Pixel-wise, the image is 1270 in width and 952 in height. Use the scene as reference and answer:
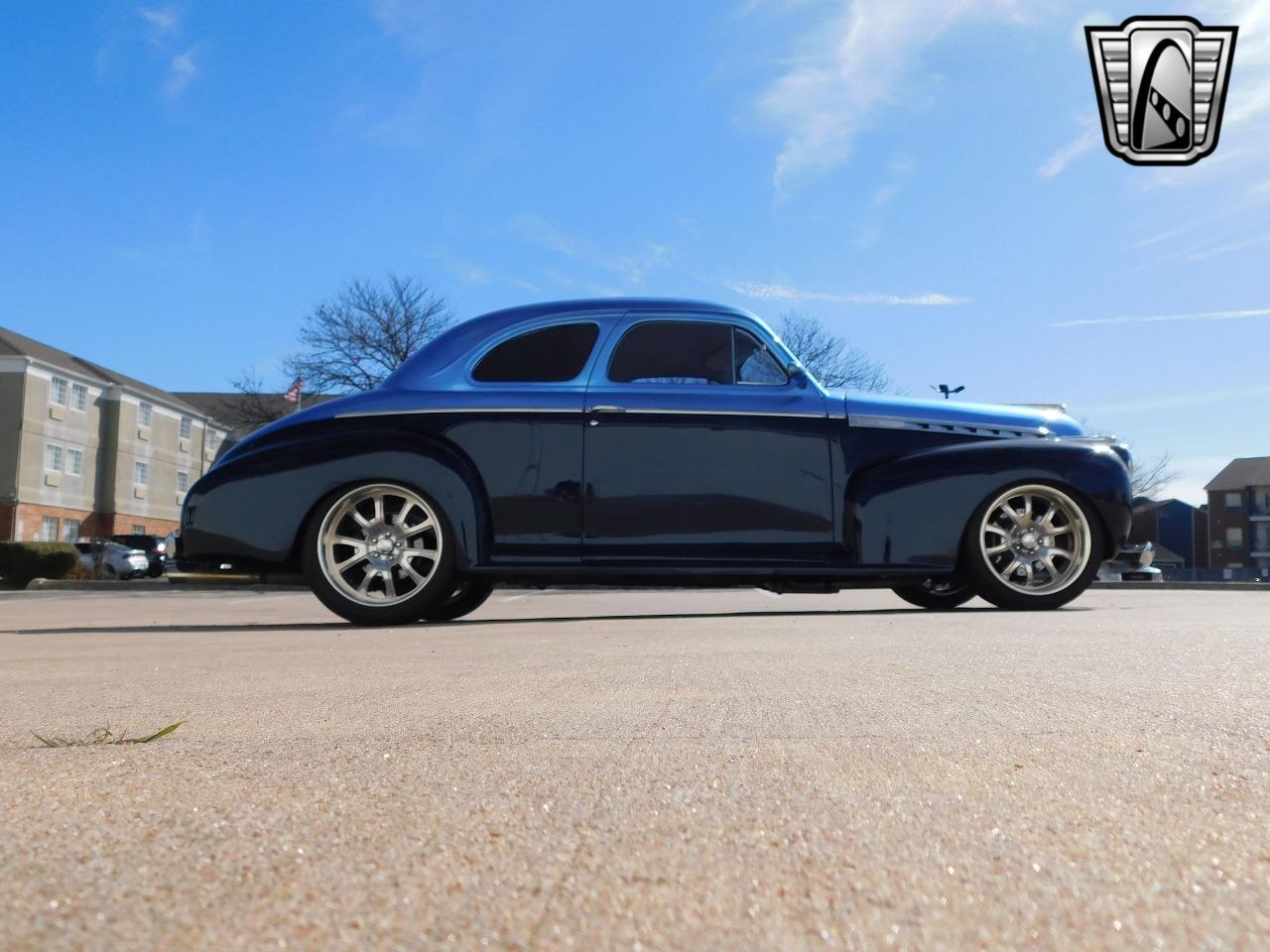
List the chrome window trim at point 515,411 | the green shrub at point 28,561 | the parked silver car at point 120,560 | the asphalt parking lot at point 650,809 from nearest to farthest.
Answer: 1. the asphalt parking lot at point 650,809
2. the chrome window trim at point 515,411
3. the green shrub at point 28,561
4. the parked silver car at point 120,560

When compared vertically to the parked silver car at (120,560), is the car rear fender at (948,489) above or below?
above

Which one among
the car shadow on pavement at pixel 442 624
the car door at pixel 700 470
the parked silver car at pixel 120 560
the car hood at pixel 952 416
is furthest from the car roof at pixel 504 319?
the parked silver car at pixel 120 560

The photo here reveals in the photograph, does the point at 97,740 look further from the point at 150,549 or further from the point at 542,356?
the point at 150,549

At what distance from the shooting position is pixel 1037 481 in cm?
650

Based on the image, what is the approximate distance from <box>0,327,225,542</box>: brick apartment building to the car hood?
1914 inches

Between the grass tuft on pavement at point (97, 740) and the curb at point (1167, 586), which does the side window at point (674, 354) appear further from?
the curb at point (1167, 586)

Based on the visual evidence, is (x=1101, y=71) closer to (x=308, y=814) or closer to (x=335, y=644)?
(x=335, y=644)

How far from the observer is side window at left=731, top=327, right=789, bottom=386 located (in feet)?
20.9

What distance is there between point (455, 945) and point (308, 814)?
1.98ft

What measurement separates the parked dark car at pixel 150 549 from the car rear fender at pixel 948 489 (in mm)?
40324

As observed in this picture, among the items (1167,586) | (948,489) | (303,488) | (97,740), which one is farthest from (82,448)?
(97,740)

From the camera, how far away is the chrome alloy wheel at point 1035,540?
6512mm

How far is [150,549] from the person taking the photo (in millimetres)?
43250

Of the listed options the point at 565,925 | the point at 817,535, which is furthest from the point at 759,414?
the point at 565,925
